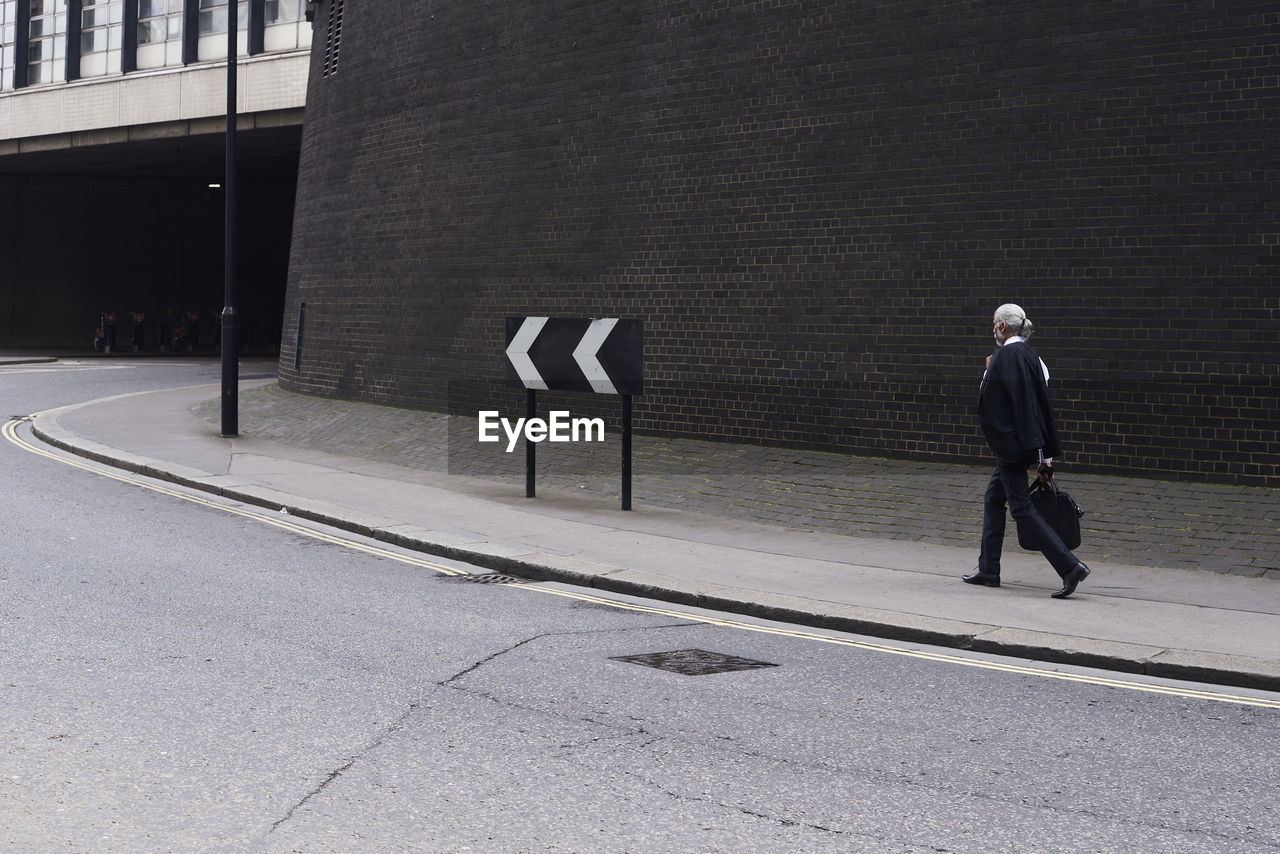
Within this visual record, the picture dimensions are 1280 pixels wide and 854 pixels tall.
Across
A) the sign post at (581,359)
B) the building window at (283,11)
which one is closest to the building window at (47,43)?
the building window at (283,11)

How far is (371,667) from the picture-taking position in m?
7.19

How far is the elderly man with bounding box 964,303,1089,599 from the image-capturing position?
913 centimetres

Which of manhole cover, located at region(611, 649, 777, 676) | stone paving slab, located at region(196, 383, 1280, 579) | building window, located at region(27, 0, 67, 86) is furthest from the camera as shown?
building window, located at region(27, 0, 67, 86)

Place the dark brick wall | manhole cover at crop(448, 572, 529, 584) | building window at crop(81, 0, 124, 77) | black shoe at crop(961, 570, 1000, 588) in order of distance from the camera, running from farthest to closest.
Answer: building window at crop(81, 0, 124, 77)
the dark brick wall
manhole cover at crop(448, 572, 529, 584)
black shoe at crop(961, 570, 1000, 588)

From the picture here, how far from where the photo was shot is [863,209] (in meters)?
14.5

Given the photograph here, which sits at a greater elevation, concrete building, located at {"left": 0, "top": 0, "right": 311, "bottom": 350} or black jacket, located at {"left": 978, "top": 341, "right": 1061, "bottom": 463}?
concrete building, located at {"left": 0, "top": 0, "right": 311, "bottom": 350}

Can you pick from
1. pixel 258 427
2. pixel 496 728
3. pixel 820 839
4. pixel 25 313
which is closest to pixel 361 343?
pixel 258 427

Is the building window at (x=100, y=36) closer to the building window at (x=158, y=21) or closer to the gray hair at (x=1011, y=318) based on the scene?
the building window at (x=158, y=21)

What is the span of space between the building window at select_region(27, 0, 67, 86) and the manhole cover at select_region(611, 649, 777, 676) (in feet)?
138

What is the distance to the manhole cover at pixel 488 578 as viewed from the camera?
1013 cm

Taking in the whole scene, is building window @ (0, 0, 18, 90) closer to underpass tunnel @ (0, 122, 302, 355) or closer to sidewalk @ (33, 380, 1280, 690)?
underpass tunnel @ (0, 122, 302, 355)

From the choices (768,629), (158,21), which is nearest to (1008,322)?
(768,629)

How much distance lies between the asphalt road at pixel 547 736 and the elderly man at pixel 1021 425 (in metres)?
1.69

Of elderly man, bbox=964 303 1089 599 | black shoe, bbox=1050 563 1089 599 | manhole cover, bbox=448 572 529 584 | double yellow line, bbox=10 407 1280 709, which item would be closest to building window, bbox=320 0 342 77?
double yellow line, bbox=10 407 1280 709
